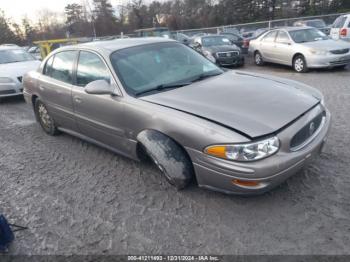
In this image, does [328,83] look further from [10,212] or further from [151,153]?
[10,212]

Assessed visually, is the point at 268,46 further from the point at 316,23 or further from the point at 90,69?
the point at 316,23

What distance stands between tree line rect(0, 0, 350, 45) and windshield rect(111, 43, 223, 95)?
4417cm

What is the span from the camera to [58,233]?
2854 millimetres

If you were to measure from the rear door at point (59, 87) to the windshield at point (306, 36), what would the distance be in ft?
26.7

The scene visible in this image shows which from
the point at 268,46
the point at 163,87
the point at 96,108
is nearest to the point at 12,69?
the point at 96,108

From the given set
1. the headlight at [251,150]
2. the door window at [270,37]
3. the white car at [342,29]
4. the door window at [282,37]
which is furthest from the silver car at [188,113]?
the white car at [342,29]

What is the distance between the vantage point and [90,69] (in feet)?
13.0

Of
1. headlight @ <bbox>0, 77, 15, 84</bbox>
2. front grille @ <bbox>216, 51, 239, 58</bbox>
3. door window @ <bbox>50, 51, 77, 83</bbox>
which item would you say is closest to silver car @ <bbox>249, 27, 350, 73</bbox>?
front grille @ <bbox>216, 51, 239, 58</bbox>

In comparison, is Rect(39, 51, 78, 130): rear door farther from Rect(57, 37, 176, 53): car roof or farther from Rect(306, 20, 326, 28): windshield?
Rect(306, 20, 326, 28): windshield

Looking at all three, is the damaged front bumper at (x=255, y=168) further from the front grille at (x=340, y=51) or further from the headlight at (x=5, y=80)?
the front grille at (x=340, y=51)

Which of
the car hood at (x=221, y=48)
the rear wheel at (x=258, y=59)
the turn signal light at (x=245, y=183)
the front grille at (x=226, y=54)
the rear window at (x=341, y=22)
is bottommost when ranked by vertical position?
the rear wheel at (x=258, y=59)

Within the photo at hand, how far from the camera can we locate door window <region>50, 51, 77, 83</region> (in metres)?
4.33

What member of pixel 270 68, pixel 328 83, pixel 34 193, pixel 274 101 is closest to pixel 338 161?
pixel 274 101

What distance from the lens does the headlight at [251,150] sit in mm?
2592
